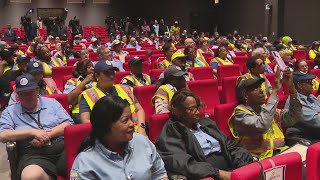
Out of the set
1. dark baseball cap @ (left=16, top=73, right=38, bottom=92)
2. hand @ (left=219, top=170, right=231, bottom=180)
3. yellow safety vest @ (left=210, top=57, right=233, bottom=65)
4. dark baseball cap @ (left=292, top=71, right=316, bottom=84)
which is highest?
dark baseball cap @ (left=16, top=73, right=38, bottom=92)

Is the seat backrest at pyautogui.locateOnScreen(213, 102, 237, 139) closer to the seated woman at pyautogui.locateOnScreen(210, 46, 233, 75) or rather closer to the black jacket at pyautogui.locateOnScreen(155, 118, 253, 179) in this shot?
the black jacket at pyautogui.locateOnScreen(155, 118, 253, 179)

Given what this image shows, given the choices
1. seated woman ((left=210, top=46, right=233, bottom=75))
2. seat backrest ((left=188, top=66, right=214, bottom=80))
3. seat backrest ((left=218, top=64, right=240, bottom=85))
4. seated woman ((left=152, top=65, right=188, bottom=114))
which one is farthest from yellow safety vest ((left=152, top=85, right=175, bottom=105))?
seated woman ((left=210, top=46, right=233, bottom=75))

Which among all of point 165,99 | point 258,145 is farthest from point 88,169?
point 165,99

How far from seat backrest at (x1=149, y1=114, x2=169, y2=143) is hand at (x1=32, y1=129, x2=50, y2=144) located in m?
0.81

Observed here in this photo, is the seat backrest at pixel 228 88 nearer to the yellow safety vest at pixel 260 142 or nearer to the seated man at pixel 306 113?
the seated man at pixel 306 113

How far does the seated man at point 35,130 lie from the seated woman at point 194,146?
85 centimetres

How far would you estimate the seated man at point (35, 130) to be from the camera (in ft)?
9.80

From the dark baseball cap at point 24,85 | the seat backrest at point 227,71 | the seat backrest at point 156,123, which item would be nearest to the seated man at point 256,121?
the seat backrest at point 156,123

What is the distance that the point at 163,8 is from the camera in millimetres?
25781

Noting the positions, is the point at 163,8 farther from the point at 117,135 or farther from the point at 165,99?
the point at 117,135

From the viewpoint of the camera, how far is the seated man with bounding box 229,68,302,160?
314 centimetres

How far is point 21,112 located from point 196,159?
1.48m

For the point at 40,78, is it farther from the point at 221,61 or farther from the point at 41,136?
the point at 221,61

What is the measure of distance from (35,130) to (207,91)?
2.48 meters
